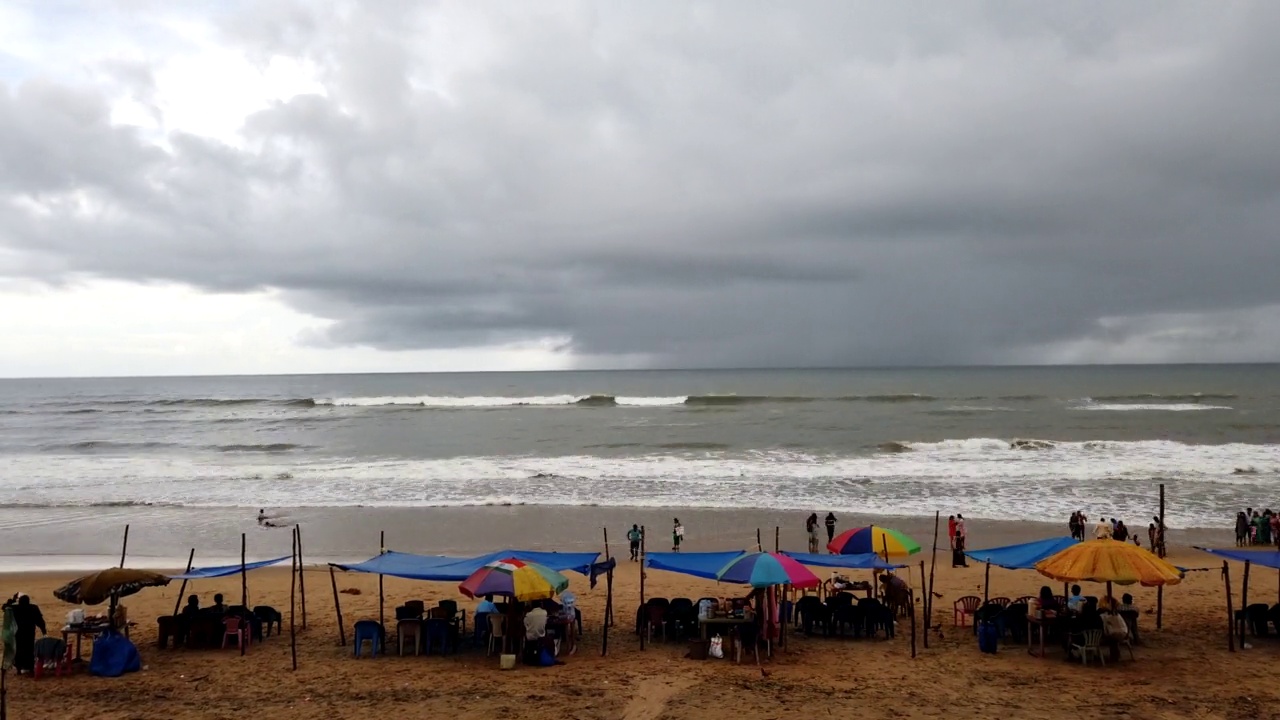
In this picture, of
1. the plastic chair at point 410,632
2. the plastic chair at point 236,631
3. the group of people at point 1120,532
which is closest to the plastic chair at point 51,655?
the plastic chair at point 236,631

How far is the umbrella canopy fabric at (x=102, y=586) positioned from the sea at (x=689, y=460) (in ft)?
52.7

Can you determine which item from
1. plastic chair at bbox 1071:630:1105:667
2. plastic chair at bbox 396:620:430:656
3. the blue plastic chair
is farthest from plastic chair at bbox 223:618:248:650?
plastic chair at bbox 1071:630:1105:667

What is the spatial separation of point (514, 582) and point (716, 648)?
2971 mm

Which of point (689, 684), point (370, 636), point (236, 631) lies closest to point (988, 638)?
point (689, 684)

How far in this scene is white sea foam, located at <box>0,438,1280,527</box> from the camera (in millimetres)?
26641

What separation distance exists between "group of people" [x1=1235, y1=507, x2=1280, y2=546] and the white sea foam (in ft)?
6.59

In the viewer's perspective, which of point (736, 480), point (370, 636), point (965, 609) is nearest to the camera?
point (370, 636)

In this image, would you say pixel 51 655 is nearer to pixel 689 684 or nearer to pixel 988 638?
pixel 689 684

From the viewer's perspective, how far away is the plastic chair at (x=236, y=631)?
11.7 meters

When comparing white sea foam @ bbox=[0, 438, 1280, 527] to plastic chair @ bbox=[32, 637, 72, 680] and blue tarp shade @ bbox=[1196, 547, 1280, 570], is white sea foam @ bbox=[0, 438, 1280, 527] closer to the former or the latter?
blue tarp shade @ bbox=[1196, 547, 1280, 570]

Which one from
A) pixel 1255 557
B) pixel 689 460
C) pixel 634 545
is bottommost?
pixel 634 545

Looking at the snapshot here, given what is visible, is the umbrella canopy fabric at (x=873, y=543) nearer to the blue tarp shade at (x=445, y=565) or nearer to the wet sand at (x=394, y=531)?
the blue tarp shade at (x=445, y=565)

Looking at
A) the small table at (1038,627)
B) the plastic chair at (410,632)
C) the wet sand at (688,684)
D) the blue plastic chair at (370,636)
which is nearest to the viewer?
the wet sand at (688,684)

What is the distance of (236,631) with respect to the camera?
38.8ft
